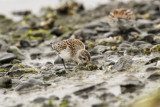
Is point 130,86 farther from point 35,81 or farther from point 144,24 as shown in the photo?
point 144,24

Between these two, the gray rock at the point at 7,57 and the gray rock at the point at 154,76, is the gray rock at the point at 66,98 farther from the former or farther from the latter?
the gray rock at the point at 7,57

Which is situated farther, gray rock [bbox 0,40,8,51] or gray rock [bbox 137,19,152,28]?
gray rock [bbox 137,19,152,28]

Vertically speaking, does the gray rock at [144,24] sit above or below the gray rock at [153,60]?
above

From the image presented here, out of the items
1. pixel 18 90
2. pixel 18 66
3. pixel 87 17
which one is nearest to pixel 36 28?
pixel 87 17

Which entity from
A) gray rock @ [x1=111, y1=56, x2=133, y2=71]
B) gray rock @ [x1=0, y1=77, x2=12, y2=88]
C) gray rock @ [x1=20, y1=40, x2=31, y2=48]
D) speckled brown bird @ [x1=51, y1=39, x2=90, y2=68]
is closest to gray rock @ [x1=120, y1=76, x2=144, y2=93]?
gray rock @ [x1=111, y1=56, x2=133, y2=71]

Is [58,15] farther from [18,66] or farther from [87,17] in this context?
[18,66]

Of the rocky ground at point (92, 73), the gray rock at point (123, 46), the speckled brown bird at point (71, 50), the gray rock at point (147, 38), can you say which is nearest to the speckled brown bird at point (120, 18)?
the rocky ground at point (92, 73)

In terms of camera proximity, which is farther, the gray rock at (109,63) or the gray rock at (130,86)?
the gray rock at (109,63)

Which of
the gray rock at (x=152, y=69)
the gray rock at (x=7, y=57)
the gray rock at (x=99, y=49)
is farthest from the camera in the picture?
the gray rock at (x=7, y=57)

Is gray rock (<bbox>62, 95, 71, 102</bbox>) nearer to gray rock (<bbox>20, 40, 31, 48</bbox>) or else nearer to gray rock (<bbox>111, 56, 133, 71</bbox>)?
gray rock (<bbox>111, 56, 133, 71</bbox>)
